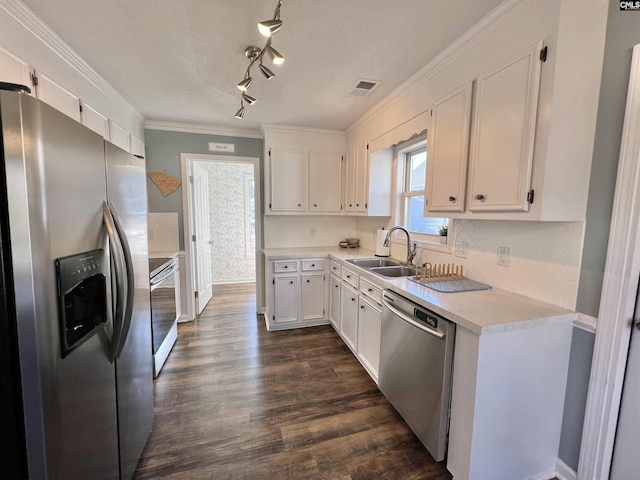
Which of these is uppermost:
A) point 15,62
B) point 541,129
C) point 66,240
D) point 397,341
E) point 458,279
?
point 15,62

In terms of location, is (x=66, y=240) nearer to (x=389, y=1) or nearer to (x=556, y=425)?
(x=389, y=1)

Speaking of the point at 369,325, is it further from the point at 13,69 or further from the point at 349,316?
the point at 13,69

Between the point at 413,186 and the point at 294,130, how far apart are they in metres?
1.66

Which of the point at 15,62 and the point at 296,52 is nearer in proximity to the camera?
the point at 15,62

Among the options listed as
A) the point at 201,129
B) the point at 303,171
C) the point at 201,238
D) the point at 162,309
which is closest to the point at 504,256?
the point at 303,171

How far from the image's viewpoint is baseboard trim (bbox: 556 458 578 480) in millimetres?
1414

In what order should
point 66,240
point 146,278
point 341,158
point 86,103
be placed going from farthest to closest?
point 341,158 → point 86,103 → point 146,278 → point 66,240

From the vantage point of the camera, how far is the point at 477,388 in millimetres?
1268

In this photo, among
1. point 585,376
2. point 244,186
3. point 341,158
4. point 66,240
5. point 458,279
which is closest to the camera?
point 66,240

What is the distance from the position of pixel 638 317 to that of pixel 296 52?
2357 mm

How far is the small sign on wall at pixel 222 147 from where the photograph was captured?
3549mm

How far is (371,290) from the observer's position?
2.25m

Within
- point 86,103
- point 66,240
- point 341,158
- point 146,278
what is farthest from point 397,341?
point 86,103

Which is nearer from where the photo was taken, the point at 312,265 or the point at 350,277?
the point at 350,277
